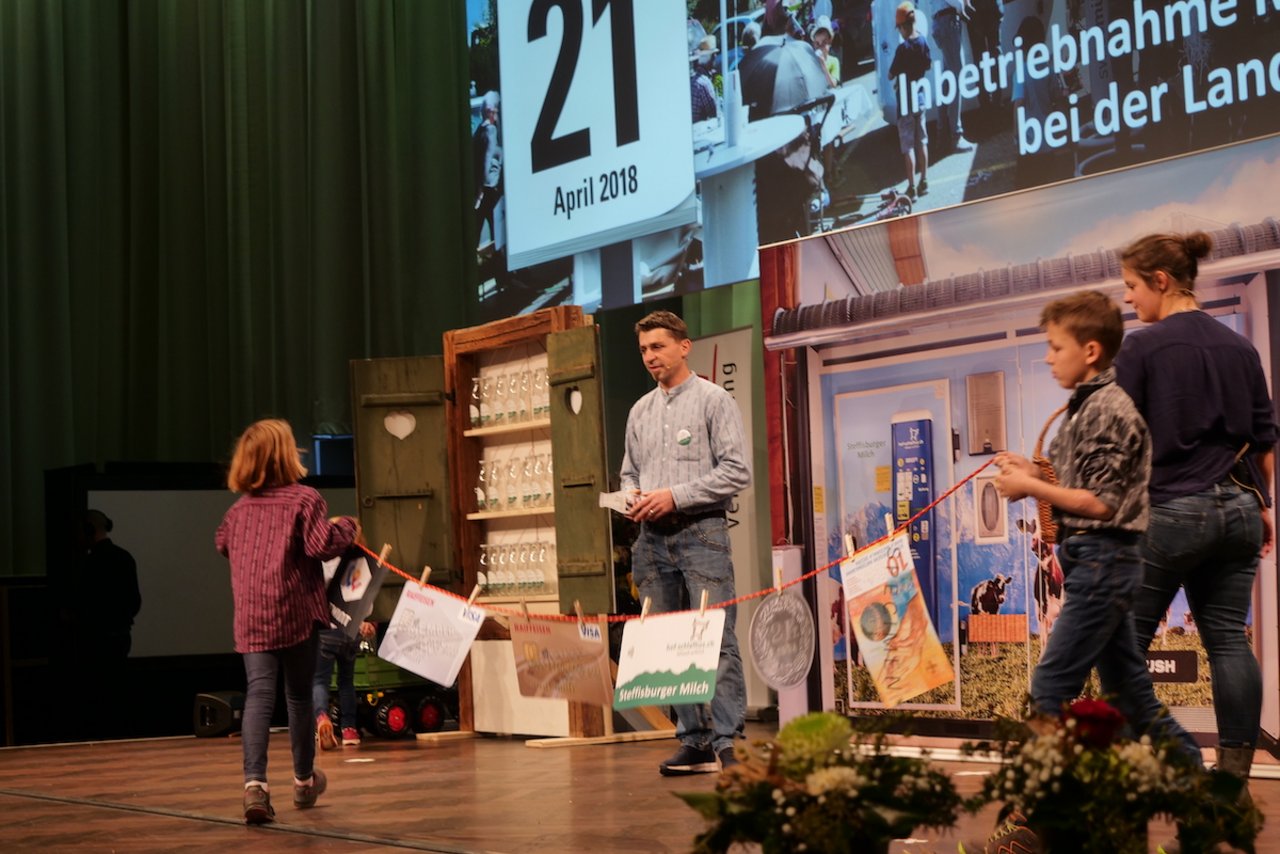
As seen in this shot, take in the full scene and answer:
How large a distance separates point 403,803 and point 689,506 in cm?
127

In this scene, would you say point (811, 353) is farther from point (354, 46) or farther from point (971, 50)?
point (354, 46)

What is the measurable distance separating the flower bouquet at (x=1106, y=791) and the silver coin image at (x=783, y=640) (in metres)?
3.84

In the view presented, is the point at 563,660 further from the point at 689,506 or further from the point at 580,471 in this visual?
the point at 689,506

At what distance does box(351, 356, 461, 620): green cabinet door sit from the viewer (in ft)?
24.4

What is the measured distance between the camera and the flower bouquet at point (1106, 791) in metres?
1.83

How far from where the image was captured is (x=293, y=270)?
1045 centimetres

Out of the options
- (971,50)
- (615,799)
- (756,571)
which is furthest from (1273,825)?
(756,571)

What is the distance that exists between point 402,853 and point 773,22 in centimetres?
476

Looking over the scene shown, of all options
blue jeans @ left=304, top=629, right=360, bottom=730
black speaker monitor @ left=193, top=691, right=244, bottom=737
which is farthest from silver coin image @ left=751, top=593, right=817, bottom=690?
black speaker monitor @ left=193, top=691, right=244, bottom=737

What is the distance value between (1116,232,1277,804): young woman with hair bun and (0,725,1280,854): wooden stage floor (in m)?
0.41

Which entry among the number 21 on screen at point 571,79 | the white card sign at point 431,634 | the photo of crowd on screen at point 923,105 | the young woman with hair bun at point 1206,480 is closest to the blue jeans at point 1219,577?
the young woman with hair bun at point 1206,480

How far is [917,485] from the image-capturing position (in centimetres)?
558

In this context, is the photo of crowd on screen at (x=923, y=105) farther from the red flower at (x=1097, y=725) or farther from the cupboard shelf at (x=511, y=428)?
the red flower at (x=1097, y=725)

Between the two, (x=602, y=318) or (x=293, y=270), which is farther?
(x=293, y=270)
